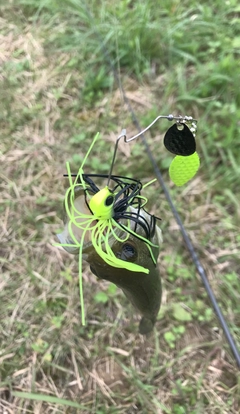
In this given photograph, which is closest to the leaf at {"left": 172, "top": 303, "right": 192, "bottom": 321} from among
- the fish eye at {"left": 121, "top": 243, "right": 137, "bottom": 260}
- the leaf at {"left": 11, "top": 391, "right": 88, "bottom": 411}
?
the leaf at {"left": 11, "top": 391, "right": 88, "bottom": 411}

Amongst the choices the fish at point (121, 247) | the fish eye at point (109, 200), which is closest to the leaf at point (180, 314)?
the fish at point (121, 247)

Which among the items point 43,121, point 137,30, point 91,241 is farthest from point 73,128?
point 91,241

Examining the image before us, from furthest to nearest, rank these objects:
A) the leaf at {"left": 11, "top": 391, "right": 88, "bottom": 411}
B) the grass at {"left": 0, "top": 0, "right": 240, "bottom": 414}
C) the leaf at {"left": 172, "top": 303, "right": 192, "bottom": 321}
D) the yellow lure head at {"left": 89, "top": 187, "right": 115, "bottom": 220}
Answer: the leaf at {"left": 172, "top": 303, "right": 192, "bottom": 321} < the grass at {"left": 0, "top": 0, "right": 240, "bottom": 414} < the leaf at {"left": 11, "top": 391, "right": 88, "bottom": 411} < the yellow lure head at {"left": 89, "top": 187, "right": 115, "bottom": 220}

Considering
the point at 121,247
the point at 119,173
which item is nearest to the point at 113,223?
the point at 121,247

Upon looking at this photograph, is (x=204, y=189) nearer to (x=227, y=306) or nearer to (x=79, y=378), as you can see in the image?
(x=227, y=306)

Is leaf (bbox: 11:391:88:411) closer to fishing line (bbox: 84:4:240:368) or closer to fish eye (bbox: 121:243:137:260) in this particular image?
fishing line (bbox: 84:4:240:368)

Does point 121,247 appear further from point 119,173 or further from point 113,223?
point 119,173

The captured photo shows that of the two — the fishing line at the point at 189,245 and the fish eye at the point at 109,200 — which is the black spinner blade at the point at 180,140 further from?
the fishing line at the point at 189,245
